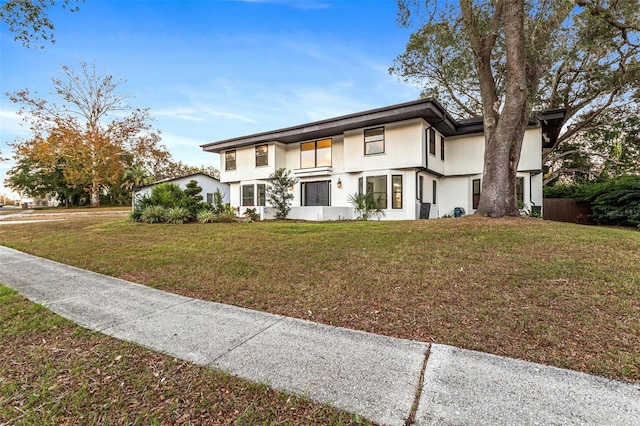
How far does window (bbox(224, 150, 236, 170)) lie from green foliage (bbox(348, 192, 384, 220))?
837cm

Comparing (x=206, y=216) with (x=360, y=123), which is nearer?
(x=206, y=216)

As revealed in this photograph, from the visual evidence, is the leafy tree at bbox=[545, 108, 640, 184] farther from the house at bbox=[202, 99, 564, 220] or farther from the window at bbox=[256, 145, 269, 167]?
the window at bbox=[256, 145, 269, 167]

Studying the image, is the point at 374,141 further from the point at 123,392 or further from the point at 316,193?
the point at 123,392

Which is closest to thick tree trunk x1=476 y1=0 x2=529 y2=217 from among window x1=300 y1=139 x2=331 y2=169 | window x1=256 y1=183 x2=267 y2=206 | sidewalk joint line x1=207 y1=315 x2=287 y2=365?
window x1=300 y1=139 x2=331 y2=169

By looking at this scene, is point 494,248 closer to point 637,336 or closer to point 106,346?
point 637,336

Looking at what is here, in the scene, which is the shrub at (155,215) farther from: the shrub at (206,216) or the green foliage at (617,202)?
the green foliage at (617,202)

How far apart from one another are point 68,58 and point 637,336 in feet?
124

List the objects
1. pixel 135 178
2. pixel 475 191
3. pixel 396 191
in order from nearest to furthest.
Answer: pixel 396 191
pixel 475 191
pixel 135 178

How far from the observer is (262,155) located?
52.1 feet

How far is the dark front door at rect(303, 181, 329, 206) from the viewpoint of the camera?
48.3 ft

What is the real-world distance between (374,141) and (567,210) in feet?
32.9

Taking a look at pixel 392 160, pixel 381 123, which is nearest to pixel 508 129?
pixel 392 160

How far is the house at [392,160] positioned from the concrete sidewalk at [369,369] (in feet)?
31.9

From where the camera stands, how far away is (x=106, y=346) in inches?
99.9
